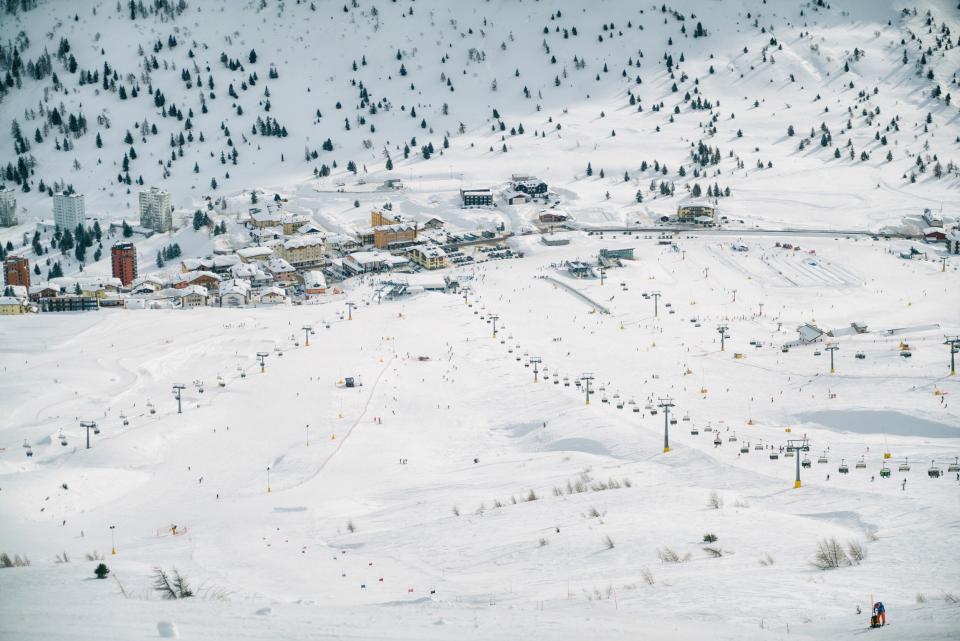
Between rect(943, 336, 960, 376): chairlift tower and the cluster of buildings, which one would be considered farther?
the cluster of buildings

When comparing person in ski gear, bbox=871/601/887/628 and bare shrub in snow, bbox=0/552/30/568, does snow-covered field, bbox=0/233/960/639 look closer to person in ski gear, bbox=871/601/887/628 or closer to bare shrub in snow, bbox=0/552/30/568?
person in ski gear, bbox=871/601/887/628

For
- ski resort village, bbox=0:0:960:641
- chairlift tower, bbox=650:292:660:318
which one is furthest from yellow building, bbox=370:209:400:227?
chairlift tower, bbox=650:292:660:318

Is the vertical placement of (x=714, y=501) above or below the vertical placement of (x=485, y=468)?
above

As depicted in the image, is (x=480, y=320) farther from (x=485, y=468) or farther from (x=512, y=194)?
(x=512, y=194)

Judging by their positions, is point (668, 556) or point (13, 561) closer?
point (668, 556)

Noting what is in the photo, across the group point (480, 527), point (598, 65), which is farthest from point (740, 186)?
point (480, 527)

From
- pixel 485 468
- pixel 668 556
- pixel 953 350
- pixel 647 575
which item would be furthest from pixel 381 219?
pixel 647 575
